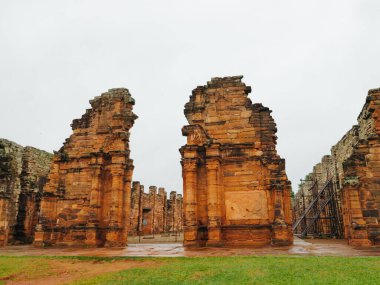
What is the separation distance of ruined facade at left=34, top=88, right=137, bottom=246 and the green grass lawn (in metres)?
5.57

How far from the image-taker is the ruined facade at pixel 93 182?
13586mm

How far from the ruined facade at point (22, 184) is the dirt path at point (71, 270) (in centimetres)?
1040

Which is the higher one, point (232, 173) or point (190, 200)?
point (232, 173)

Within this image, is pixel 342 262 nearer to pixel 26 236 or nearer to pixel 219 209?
pixel 219 209

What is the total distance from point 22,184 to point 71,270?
48.8ft

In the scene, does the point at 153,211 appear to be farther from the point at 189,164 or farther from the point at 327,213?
the point at 189,164

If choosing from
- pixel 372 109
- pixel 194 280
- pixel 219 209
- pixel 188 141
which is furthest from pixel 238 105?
pixel 194 280

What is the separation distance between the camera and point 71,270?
742 cm

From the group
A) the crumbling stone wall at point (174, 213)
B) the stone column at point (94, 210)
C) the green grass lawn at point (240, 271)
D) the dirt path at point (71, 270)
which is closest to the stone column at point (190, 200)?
the green grass lawn at point (240, 271)

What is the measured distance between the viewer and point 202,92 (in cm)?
1379

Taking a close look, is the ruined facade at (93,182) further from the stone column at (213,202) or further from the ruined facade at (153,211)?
the ruined facade at (153,211)

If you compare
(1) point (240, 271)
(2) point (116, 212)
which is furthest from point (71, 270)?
(2) point (116, 212)

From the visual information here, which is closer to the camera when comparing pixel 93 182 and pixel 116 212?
pixel 116 212

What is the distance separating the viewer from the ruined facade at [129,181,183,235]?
3266cm
